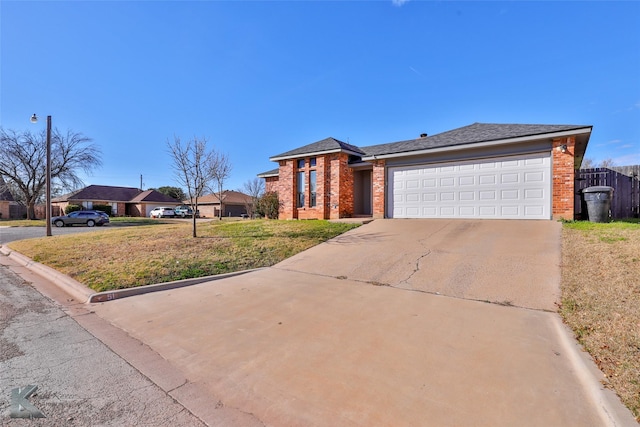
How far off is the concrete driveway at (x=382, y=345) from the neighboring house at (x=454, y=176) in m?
3.99

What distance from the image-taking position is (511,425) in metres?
2.26

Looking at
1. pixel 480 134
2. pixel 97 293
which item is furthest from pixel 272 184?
pixel 97 293

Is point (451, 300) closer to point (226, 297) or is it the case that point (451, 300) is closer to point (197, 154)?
point (226, 297)

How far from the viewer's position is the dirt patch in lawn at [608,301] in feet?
9.50

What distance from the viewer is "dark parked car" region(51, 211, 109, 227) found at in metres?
24.1

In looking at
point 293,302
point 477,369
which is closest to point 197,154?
point 293,302

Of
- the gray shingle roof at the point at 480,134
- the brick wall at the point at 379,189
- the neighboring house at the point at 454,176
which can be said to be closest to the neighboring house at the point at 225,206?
the neighboring house at the point at 454,176

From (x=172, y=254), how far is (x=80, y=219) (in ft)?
73.7

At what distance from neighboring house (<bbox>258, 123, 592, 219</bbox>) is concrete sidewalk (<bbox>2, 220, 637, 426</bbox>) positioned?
433 cm

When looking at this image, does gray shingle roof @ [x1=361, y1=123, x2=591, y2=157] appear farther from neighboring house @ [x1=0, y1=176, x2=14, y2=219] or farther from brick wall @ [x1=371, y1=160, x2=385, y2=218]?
neighboring house @ [x1=0, y1=176, x2=14, y2=219]

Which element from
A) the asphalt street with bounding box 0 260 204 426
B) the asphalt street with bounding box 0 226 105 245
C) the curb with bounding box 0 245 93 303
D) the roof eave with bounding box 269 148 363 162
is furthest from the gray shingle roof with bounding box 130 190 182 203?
the asphalt street with bounding box 0 260 204 426

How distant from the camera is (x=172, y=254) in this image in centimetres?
868

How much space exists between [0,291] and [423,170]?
1316 centimetres

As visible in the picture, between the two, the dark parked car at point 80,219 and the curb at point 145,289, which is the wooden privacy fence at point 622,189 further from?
the dark parked car at point 80,219
